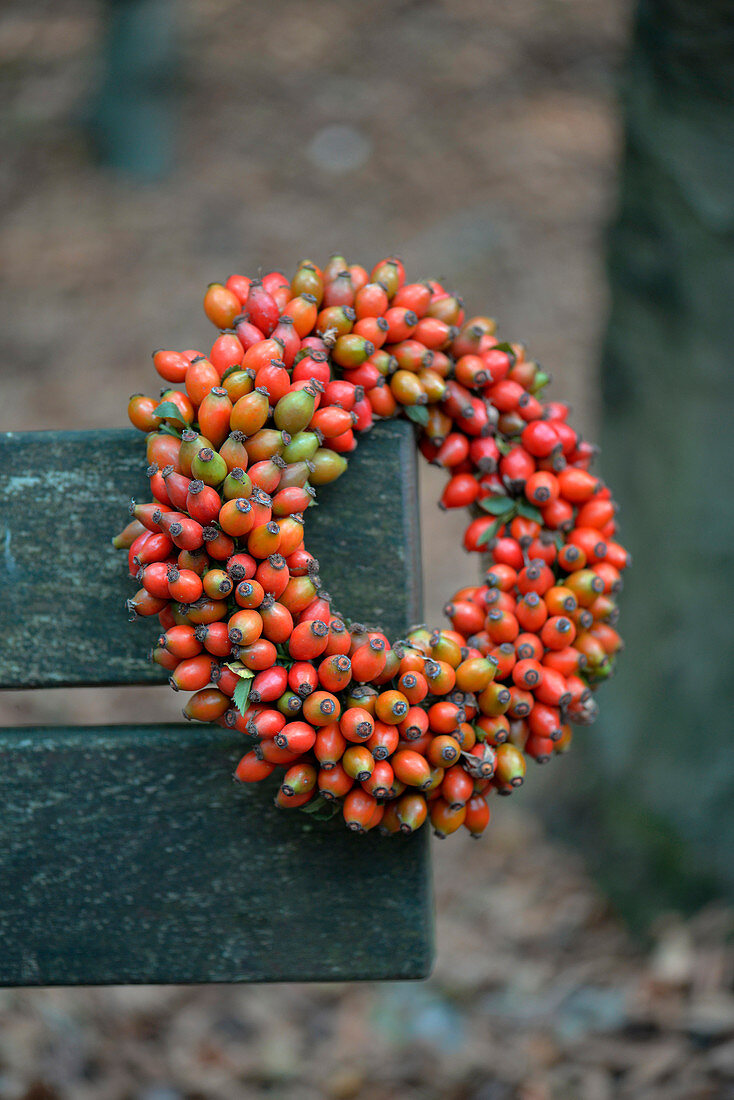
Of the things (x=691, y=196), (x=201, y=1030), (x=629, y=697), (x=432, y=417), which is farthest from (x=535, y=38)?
(x=201, y=1030)

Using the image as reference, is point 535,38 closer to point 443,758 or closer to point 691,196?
point 691,196

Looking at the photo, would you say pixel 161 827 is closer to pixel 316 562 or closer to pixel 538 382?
pixel 316 562

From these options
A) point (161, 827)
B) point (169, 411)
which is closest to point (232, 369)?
point (169, 411)

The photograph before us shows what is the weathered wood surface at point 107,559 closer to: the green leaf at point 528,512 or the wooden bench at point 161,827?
the wooden bench at point 161,827

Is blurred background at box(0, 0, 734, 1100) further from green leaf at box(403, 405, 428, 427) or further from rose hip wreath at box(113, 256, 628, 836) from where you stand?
green leaf at box(403, 405, 428, 427)

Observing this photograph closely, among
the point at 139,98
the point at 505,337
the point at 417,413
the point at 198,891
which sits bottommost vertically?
the point at 198,891

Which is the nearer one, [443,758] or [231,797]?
[443,758]
